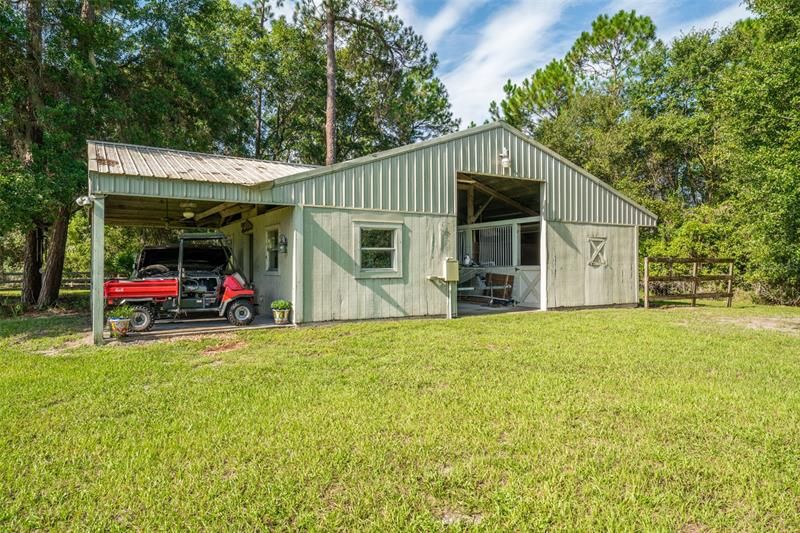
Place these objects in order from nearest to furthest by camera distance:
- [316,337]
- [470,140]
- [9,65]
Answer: [316,337], [470,140], [9,65]

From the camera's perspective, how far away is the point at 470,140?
33.5 feet

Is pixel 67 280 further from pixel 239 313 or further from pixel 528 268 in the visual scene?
pixel 528 268

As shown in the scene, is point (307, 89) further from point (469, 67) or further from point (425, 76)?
point (469, 67)

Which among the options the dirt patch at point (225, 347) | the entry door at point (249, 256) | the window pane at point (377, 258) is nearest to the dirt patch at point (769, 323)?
the window pane at point (377, 258)

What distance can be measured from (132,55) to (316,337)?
11.5 m

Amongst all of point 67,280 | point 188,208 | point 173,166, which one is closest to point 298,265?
point 173,166

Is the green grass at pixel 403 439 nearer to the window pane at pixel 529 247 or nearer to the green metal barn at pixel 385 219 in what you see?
the green metal barn at pixel 385 219

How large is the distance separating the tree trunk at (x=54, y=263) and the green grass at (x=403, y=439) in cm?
780

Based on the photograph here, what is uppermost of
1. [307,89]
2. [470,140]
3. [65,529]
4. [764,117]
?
[307,89]

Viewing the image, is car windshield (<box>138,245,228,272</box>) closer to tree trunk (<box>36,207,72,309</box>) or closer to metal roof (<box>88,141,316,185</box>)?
metal roof (<box>88,141,316,185</box>)

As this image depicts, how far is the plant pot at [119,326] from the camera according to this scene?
7.07 metres

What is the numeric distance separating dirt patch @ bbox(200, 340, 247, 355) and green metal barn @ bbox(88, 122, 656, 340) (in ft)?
4.88

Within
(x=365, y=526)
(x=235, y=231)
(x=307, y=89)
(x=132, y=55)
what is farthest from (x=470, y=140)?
(x=307, y=89)

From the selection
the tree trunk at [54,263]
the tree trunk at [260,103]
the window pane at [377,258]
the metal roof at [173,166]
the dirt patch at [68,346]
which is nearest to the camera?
the dirt patch at [68,346]
